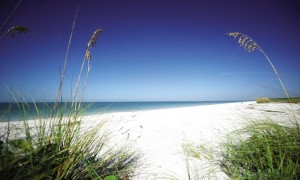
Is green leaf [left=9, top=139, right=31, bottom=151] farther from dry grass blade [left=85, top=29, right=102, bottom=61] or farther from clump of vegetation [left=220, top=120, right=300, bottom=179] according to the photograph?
clump of vegetation [left=220, top=120, right=300, bottom=179]

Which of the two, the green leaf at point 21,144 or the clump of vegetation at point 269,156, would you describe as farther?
the clump of vegetation at point 269,156

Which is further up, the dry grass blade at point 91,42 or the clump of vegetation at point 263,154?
the dry grass blade at point 91,42

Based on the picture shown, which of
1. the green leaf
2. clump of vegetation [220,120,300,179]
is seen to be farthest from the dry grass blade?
clump of vegetation [220,120,300,179]

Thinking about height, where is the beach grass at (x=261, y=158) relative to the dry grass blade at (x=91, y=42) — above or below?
below

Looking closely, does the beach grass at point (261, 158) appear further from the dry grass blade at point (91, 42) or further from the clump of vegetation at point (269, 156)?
the dry grass blade at point (91, 42)

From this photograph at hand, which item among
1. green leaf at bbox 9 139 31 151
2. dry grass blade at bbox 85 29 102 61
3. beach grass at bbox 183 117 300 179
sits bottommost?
beach grass at bbox 183 117 300 179

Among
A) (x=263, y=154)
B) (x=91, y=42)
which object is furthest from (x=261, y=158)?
(x=91, y=42)

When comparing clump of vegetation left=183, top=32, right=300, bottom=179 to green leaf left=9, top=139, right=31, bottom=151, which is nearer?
green leaf left=9, top=139, right=31, bottom=151

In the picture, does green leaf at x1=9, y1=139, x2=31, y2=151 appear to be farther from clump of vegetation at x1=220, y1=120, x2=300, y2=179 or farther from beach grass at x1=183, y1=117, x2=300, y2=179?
clump of vegetation at x1=220, y1=120, x2=300, y2=179

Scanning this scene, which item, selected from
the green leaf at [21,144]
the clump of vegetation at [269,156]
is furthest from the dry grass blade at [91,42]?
the clump of vegetation at [269,156]

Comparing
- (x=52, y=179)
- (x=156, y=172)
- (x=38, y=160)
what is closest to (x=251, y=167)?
(x=156, y=172)

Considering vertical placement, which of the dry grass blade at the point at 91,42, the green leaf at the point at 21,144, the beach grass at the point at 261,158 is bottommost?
the beach grass at the point at 261,158

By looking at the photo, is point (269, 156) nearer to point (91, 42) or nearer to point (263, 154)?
point (263, 154)

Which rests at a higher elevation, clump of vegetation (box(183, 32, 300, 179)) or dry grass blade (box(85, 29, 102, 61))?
dry grass blade (box(85, 29, 102, 61))
